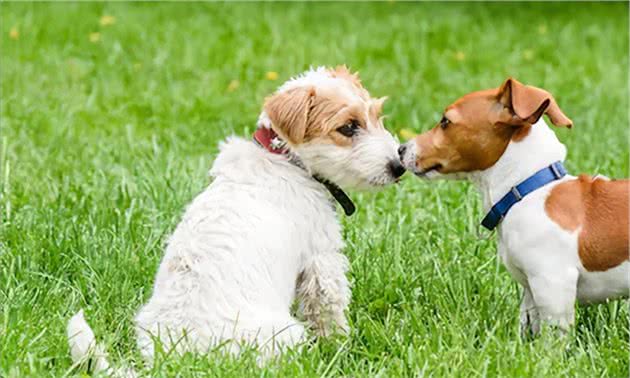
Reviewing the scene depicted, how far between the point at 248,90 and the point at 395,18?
2874mm

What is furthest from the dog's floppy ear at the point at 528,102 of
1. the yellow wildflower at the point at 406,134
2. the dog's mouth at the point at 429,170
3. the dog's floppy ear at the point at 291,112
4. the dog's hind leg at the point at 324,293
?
the yellow wildflower at the point at 406,134

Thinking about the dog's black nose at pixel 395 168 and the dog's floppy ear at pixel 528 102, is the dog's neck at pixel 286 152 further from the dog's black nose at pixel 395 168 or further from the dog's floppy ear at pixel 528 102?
the dog's floppy ear at pixel 528 102

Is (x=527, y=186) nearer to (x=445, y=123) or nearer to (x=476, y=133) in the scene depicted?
(x=476, y=133)

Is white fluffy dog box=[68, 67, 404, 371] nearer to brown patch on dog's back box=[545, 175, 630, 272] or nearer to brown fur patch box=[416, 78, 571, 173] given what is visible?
brown fur patch box=[416, 78, 571, 173]

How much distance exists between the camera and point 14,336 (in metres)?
3.98

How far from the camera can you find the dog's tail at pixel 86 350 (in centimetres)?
390

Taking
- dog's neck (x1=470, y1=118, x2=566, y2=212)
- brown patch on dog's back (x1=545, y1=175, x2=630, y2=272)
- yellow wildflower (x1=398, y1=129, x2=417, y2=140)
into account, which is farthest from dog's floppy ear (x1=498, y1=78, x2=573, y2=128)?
yellow wildflower (x1=398, y1=129, x2=417, y2=140)

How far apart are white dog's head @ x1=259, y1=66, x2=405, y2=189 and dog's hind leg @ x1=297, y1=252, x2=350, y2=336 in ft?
1.06

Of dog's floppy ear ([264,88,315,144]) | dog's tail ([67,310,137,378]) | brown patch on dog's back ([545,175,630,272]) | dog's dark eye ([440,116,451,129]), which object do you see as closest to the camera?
dog's tail ([67,310,137,378])

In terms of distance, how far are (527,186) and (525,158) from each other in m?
0.11

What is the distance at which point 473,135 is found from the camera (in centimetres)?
437

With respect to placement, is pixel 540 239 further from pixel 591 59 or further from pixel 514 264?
pixel 591 59

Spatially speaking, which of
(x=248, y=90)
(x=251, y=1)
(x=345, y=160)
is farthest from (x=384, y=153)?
(x=251, y=1)

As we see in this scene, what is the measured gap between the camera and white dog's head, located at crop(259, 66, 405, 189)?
14.2 feet
